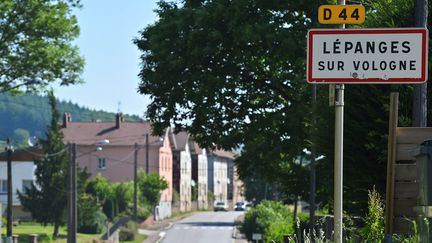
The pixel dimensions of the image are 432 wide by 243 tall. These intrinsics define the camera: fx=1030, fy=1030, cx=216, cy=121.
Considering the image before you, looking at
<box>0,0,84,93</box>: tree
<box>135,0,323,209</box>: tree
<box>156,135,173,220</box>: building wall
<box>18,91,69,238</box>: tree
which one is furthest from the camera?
<box>156,135,173,220</box>: building wall

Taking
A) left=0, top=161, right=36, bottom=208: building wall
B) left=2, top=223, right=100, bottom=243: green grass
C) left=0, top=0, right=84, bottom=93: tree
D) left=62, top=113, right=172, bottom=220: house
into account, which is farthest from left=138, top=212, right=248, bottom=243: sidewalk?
left=0, top=0, right=84, bottom=93: tree

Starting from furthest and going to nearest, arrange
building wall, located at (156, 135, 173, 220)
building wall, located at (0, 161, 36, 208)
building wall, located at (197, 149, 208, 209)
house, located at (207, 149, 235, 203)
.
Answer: house, located at (207, 149, 235, 203), building wall, located at (197, 149, 208, 209), building wall, located at (156, 135, 173, 220), building wall, located at (0, 161, 36, 208)

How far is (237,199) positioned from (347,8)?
175 meters

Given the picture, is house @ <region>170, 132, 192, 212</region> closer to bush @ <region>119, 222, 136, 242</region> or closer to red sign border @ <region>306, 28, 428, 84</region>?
bush @ <region>119, 222, 136, 242</region>

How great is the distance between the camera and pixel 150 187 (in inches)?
3644

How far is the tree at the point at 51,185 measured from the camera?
68500 millimetres

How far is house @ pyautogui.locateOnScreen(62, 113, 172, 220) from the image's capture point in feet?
358

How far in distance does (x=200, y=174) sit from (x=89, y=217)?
238 feet

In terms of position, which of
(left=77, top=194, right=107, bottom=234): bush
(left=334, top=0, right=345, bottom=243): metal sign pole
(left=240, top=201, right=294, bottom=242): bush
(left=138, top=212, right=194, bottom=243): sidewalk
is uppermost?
Answer: (left=334, top=0, right=345, bottom=243): metal sign pole

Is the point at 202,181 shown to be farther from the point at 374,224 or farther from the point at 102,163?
the point at 374,224

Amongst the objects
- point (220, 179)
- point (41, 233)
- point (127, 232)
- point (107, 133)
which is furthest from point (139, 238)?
point (220, 179)

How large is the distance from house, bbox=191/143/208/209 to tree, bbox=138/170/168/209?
1723 inches

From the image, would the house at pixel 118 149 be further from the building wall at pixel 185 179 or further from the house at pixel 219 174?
the house at pixel 219 174

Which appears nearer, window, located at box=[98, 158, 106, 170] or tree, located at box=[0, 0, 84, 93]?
tree, located at box=[0, 0, 84, 93]
